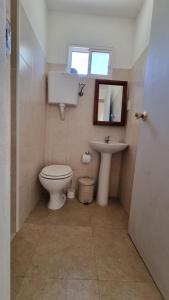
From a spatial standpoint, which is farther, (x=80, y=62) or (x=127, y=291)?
(x=80, y=62)

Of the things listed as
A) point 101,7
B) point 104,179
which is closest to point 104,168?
point 104,179

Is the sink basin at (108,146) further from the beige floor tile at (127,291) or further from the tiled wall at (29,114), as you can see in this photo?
the beige floor tile at (127,291)

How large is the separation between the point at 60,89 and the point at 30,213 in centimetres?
150

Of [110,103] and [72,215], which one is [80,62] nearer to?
[110,103]

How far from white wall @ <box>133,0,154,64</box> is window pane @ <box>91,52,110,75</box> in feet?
1.20

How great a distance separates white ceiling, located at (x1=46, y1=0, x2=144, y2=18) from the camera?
200 cm

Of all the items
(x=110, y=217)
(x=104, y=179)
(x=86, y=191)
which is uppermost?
(x=104, y=179)

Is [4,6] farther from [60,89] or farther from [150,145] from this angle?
[60,89]

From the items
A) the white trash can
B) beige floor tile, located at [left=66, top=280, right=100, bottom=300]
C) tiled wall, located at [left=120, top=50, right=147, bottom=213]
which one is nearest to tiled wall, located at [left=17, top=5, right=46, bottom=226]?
the white trash can

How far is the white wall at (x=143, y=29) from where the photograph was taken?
5.87 ft

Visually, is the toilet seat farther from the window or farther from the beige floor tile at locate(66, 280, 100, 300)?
the window

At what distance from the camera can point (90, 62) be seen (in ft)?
7.68

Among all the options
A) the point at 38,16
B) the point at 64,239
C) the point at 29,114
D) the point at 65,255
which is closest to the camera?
the point at 65,255

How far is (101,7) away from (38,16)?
79cm
